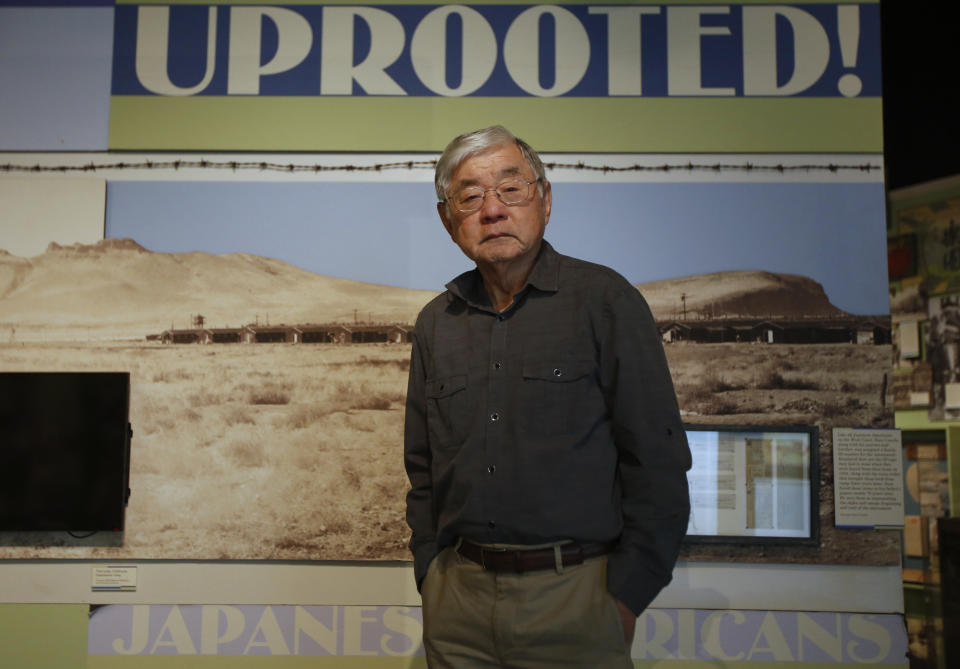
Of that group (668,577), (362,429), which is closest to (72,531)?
(362,429)

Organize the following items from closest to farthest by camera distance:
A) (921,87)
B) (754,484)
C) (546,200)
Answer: (546,200) → (754,484) → (921,87)

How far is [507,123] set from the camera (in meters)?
2.82

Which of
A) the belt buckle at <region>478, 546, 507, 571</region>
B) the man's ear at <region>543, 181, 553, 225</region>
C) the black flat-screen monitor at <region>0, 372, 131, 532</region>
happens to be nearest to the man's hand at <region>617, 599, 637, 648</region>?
the belt buckle at <region>478, 546, 507, 571</region>

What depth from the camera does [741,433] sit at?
266 centimetres

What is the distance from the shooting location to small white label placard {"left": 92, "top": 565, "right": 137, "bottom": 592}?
2695 millimetres

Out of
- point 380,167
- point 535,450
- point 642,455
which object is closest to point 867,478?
point 642,455

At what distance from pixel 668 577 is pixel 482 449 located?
1.60ft

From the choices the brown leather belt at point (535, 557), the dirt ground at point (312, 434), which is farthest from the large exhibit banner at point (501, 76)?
the brown leather belt at point (535, 557)

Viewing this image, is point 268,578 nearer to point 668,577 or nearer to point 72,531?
point 72,531

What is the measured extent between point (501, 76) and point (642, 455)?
1638 millimetres

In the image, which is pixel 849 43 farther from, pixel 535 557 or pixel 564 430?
pixel 535 557

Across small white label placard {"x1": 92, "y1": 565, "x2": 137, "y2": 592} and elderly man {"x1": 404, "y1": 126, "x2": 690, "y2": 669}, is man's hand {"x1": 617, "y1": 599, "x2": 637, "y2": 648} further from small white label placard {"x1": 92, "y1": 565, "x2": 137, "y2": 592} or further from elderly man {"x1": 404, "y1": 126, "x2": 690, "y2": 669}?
small white label placard {"x1": 92, "y1": 565, "x2": 137, "y2": 592}

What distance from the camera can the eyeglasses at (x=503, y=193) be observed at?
1.94 m

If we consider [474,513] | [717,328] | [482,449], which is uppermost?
[717,328]
